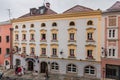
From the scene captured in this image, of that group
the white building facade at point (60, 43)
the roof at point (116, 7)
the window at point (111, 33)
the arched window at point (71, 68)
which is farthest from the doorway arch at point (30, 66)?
the roof at point (116, 7)

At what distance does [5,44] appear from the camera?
168 ft

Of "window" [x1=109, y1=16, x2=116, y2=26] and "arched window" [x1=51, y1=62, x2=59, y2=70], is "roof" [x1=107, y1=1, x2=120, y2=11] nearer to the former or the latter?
"window" [x1=109, y1=16, x2=116, y2=26]

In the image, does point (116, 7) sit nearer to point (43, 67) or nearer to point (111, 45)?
point (111, 45)

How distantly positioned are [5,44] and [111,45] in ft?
92.6

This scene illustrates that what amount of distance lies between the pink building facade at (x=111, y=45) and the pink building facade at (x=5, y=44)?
25.1 metres

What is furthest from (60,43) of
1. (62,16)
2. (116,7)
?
(116,7)

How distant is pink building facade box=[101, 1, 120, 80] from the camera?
34.3m

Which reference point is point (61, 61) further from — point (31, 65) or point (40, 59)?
point (31, 65)

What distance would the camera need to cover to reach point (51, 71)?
42.3 meters

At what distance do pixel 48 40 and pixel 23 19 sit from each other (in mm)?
8657

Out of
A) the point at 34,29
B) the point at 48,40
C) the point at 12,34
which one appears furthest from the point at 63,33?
the point at 12,34

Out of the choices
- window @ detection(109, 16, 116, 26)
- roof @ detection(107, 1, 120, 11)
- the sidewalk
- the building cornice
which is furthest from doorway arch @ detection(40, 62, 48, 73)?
roof @ detection(107, 1, 120, 11)

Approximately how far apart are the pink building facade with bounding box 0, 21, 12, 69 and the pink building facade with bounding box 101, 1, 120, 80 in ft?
82.5

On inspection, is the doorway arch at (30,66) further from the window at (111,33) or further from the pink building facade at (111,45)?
the window at (111,33)
